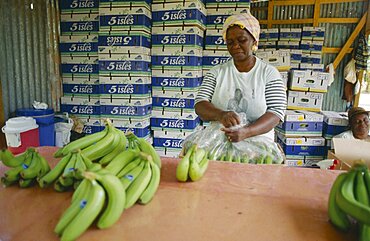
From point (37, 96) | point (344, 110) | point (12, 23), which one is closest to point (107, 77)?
point (37, 96)

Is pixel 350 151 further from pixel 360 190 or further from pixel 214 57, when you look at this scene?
pixel 214 57

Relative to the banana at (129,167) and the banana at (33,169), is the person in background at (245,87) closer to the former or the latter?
the banana at (129,167)

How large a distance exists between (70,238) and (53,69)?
147 inches

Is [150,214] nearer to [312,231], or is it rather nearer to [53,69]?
[312,231]

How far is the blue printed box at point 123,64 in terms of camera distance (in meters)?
3.53

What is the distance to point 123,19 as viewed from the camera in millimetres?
3484

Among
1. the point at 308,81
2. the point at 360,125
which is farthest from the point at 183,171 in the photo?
the point at 308,81

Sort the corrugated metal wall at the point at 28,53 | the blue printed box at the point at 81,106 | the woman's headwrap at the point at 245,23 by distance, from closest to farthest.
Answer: the woman's headwrap at the point at 245,23 → the corrugated metal wall at the point at 28,53 → the blue printed box at the point at 81,106

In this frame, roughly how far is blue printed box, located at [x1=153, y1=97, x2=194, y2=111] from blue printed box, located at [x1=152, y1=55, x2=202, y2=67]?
490mm

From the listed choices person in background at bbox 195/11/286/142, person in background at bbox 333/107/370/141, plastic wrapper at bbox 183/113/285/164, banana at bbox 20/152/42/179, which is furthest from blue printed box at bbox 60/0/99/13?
person in background at bbox 333/107/370/141

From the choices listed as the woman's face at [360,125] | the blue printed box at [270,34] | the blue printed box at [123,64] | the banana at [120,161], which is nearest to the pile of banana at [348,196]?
the banana at [120,161]

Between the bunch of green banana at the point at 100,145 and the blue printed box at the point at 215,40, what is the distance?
2.91 meters

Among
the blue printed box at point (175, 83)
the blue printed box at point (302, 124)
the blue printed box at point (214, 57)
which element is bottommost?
the blue printed box at point (302, 124)

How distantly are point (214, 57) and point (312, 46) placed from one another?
9.50 ft
